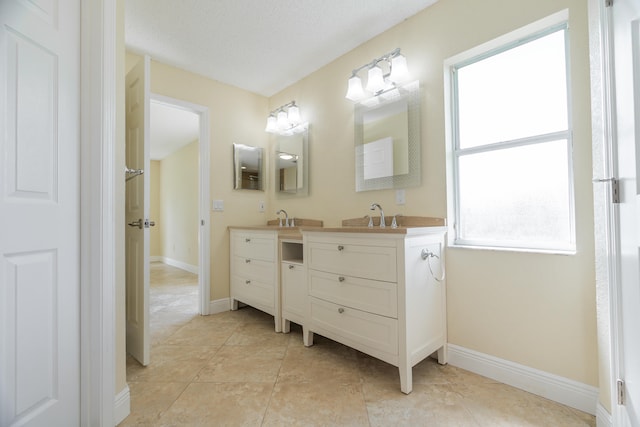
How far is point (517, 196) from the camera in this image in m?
1.55

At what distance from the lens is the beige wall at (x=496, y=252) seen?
1.28 m

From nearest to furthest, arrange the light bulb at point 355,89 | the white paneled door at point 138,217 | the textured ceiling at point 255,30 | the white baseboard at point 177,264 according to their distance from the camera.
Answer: the white paneled door at point 138,217 < the textured ceiling at point 255,30 < the light bulb at point 355,89 < the white baseboard at point 177,264

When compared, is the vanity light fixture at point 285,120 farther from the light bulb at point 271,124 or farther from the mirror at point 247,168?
the mirror at point 247,168

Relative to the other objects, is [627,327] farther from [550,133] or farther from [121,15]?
[121,15]

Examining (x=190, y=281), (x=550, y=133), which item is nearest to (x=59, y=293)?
(x=550, y=133)

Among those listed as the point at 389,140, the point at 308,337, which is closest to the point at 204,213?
the point at 308,337

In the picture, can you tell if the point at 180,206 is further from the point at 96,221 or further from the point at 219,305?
the point at 96,221

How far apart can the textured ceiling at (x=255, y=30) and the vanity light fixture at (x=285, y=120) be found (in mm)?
343

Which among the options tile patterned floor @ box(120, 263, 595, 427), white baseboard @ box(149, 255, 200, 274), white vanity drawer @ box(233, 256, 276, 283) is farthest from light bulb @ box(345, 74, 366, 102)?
white baseboard @ box(149, 255, 200, 274)

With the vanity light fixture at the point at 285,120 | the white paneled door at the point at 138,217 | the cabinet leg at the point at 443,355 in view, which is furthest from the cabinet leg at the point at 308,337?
the vanity light fixture at the point at 285,120

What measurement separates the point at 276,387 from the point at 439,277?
1139mm

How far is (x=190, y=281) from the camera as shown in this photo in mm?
4250

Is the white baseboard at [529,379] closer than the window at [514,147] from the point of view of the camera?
Yes

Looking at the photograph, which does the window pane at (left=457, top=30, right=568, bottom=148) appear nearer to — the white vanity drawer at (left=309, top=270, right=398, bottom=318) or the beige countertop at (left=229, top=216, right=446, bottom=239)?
the beige countertop at (left=229, top=216, right=446, bottom=239)
